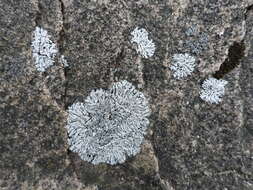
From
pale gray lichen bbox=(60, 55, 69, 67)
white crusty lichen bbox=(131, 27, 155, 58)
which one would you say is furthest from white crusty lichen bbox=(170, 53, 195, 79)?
pale gray lichen bbox=(60, 55, 69, 67)

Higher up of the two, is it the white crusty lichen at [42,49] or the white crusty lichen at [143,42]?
the white crusty lichen at [143,42]

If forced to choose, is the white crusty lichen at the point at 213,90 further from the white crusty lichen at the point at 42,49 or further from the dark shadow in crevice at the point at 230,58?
the white crusty lichen at the point at 42,49

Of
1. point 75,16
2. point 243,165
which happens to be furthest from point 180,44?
point 243,165

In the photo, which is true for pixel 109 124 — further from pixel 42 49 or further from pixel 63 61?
pixel 42 49

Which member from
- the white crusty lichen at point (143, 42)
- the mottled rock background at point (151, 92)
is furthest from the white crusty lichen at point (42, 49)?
the white crusty lichen at point (143, 42)

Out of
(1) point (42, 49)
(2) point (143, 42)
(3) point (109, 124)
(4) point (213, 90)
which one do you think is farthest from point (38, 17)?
(4) point (213, 90)

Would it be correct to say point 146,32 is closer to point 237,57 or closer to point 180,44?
point 180,44

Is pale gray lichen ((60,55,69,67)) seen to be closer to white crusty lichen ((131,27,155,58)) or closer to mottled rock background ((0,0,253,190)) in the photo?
mottled rock background ((0,0,253,190))
